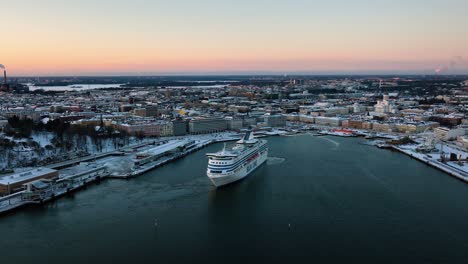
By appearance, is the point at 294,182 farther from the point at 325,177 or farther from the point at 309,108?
the point at 309,108

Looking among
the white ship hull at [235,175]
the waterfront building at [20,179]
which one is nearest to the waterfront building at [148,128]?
the white ship hull at [235,175]

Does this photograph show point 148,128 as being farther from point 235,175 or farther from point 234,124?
point 235,175

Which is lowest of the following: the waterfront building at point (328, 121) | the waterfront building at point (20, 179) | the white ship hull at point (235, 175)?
the waterfront building at point (328, 121)

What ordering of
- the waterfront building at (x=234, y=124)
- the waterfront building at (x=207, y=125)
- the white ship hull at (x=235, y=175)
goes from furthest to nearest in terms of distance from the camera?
1. the waterfront building at (x=234, y=124)
2. the waterfront building at (x=207, y=125)
3. the white ship hull at (x=235, y=175)

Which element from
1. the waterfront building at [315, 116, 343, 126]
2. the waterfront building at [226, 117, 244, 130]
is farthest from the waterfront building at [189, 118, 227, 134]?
the waterfront building at [315, 116, 343, 126]

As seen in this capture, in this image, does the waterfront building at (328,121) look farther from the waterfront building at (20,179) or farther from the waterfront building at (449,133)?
the waterfront building at (20,179)

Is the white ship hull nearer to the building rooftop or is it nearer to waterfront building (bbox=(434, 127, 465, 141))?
the building rooftop

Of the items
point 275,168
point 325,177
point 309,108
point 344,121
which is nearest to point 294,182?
point 325,177
